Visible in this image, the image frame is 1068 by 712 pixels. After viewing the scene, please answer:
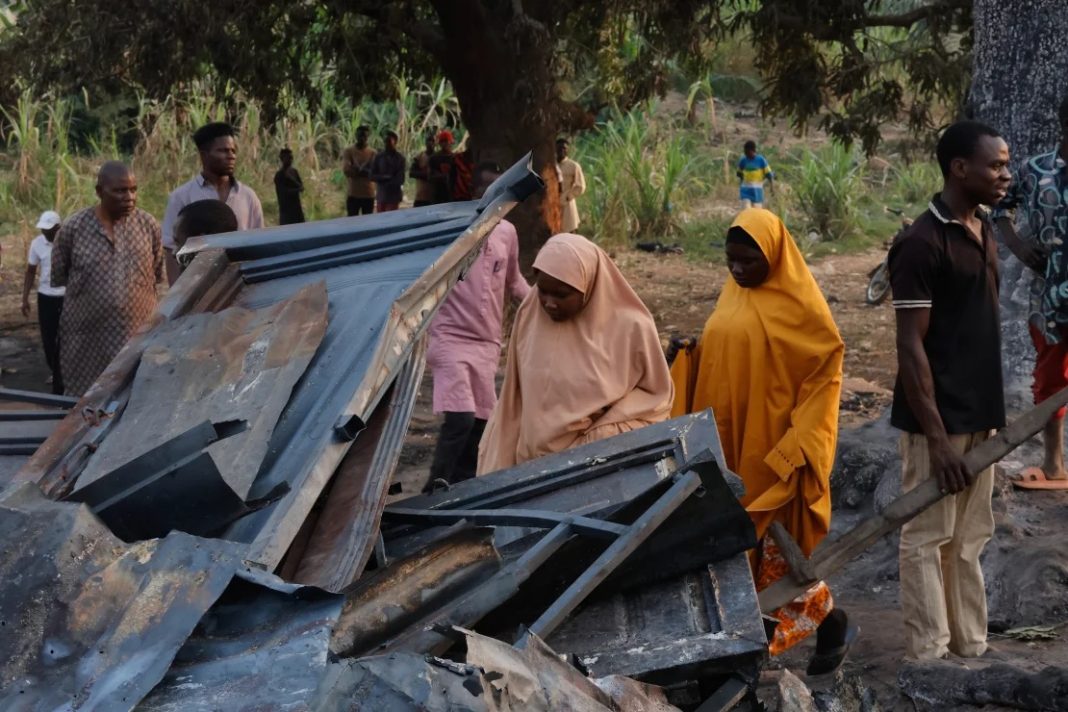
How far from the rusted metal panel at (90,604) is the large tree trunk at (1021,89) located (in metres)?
4.76

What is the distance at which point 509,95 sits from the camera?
9.61 m

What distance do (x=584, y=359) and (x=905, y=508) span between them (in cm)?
111

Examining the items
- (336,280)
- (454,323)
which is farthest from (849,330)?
(336,280)

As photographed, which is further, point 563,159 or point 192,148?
point 192,148

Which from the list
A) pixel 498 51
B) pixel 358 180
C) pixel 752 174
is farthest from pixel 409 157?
pixel 498 51

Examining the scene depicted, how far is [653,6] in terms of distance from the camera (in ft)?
28.5

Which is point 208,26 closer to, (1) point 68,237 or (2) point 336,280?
(1) point 68,237

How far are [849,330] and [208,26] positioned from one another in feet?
17.5

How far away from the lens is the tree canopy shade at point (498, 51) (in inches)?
332

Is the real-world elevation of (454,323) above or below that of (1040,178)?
below

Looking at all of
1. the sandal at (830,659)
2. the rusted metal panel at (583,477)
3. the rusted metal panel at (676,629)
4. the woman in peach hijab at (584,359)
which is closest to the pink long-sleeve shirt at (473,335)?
the woman in peach hijab at (584,359)

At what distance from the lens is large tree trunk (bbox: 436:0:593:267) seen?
9.19 m

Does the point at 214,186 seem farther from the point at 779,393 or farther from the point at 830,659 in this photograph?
the point at 830,659

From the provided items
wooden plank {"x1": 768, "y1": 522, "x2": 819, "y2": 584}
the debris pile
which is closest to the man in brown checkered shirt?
the debris pile
